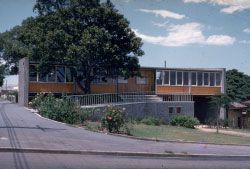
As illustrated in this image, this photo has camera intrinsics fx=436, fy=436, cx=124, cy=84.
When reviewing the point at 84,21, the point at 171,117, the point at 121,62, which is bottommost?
the point at 171,117

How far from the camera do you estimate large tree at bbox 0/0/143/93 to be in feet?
110

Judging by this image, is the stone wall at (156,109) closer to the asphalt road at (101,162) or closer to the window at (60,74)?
the window at (60,74)

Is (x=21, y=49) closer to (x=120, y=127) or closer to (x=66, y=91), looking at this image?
(x=66, y=91)

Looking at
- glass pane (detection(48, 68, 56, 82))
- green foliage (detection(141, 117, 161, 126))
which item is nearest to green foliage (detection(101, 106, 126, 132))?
green foliage (detection(141, 117, 161, 126))

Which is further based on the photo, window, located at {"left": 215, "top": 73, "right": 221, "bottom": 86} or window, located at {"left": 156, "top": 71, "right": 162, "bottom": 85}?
A: window, located at {"left": 215, "top": 73, "right": 221, "bottom": 86}

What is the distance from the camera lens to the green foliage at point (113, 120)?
22.1 m

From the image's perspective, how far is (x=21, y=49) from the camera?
49.4 meters

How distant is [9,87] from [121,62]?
222 ft

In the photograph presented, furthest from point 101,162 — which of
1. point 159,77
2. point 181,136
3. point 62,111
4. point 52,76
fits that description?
point 159,77

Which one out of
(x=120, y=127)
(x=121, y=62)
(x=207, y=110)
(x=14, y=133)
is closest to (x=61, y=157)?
(x=14, y=133)

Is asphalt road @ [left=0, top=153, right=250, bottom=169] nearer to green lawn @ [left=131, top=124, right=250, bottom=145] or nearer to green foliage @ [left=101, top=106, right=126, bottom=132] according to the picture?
green foliage @ [left=101, top=106, right=126, bottom=132]

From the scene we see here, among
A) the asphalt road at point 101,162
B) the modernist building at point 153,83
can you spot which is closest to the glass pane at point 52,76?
the modernist building at point 153,83

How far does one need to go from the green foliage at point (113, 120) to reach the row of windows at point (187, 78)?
20.7m

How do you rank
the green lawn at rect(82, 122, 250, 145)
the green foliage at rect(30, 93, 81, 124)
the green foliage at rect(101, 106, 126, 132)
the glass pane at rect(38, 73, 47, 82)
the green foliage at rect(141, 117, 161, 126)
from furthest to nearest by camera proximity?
the glass pane at rect(38, 73, 47, 82)
the green foliage at rect(141, 117, 161, 126)
the green foliage at rect(30, 93, 81, 124)
the green lawn at rect(82, 122, 250, 145)
the green foliage at rect(101, 106, 126, 132)
